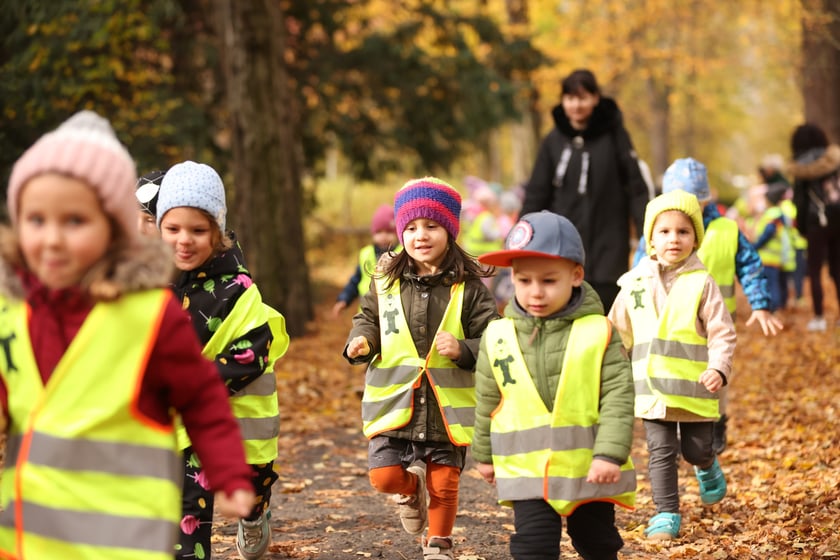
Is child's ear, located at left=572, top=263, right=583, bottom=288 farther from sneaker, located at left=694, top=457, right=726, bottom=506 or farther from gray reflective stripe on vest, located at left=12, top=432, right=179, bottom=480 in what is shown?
sneaker, located at left=694, top=457, right=726, bottom=506

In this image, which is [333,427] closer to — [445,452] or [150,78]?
[445,452]

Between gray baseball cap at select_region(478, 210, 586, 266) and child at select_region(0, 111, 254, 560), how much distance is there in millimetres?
1522

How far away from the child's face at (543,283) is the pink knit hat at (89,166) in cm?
170

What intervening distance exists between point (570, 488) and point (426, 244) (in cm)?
173

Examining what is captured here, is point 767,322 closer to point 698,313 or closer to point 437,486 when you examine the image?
point 698,313

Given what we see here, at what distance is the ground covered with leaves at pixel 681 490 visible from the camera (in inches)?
245

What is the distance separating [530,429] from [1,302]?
205cm

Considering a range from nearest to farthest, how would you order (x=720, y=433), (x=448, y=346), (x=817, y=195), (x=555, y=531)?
(x=555, y=531), (x=448, y=346), (x=720, y=433), (x=817, y=195)

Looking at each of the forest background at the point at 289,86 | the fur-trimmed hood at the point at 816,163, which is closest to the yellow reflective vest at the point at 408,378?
the forest background at the point at 289,86

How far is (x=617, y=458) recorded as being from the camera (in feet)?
14.0

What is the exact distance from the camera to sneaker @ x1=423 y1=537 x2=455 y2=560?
561cm

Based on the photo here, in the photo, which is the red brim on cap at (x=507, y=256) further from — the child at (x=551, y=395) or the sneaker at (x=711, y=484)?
the sneaker at (x=711, y=484)

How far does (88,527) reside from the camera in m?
3.25

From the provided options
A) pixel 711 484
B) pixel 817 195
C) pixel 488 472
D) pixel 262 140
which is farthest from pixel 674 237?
pixel 262 140
